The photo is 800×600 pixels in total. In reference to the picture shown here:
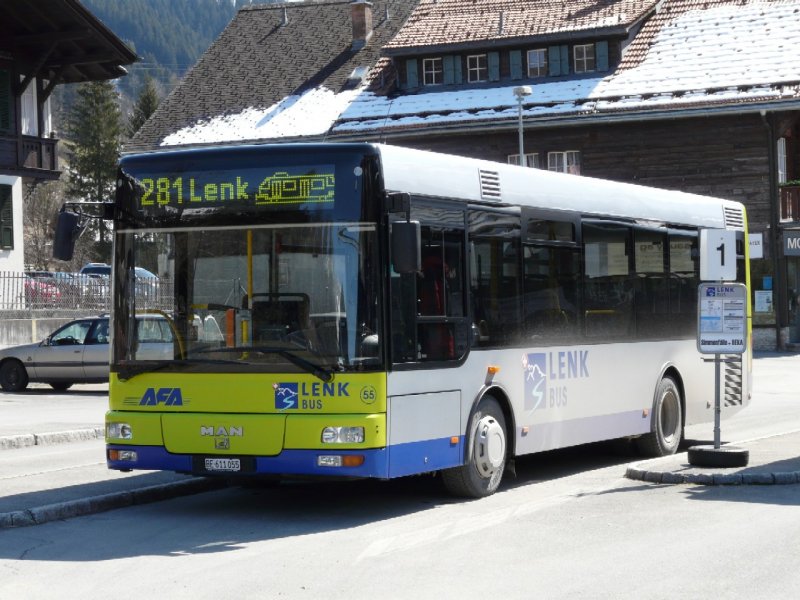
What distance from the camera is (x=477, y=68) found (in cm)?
5191

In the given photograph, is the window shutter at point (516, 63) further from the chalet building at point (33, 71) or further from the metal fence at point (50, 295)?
the metal fence at point (50, 295)

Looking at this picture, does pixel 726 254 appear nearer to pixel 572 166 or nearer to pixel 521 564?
pixel 521 564

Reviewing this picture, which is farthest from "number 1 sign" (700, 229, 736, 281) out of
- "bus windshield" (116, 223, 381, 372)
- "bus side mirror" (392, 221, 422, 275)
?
"bus windshield" (116, 223, 381, 372)

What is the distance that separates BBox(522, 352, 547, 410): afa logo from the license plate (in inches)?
121

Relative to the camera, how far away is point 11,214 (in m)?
44.5

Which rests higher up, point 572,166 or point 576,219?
point 572,166

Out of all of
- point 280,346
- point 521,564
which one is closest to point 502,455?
point 280,346

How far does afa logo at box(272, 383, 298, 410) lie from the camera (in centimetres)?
1106

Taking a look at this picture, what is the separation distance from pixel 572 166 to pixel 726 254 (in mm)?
35726

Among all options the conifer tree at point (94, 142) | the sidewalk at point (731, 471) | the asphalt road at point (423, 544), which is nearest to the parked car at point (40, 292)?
the asphalt road at point (423, 544)

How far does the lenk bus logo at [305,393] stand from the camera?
11.0 meters

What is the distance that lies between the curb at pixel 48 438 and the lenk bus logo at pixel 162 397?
6.74 m

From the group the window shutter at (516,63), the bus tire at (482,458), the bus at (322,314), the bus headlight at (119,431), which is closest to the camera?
the bus at (322,314)

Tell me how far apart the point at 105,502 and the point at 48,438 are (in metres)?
6.72
